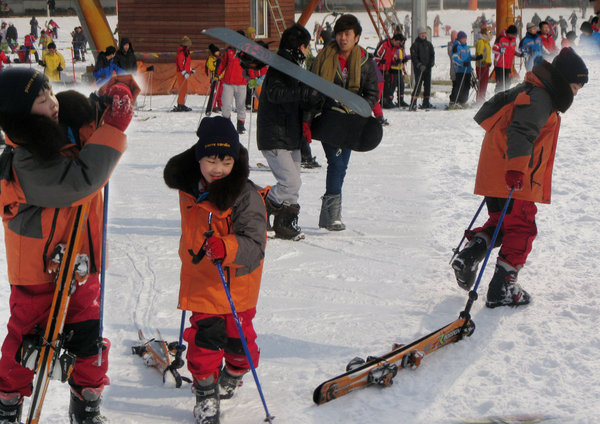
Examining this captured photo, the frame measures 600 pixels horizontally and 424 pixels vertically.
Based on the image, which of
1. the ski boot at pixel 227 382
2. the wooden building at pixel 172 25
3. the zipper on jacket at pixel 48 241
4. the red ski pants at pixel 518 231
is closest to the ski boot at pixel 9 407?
the zipper on jacket at pixel 48 241

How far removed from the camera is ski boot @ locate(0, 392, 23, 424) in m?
2.93

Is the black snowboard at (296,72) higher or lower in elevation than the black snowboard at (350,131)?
higher

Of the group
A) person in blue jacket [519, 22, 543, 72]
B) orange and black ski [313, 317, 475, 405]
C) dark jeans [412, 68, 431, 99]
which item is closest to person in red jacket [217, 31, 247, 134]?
dark jeans [412, 68, 431, 99]

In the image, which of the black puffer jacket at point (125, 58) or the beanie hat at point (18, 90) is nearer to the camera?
the beanie hat at point (18, 90)

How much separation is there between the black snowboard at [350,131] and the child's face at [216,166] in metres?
2.98

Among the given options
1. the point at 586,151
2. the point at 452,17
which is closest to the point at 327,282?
the point at 586,151

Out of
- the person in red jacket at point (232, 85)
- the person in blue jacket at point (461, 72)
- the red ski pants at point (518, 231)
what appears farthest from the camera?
the person in blue jacket at point (461, 72)

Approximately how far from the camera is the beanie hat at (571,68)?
4.36 meters

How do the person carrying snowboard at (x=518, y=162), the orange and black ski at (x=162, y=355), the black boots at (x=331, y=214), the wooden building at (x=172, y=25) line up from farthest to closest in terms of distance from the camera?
1. the wooden building at (x=172, y=25)
2. the black boots at (x=331, y=214)
3. the person carrying snowboard at (x=518, y=162)
4. the orange and black ski at (x=162, y=355)

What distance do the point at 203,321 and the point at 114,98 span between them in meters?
0.98

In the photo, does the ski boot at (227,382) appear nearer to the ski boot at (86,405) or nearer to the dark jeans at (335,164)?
the ski boot at (86,405)

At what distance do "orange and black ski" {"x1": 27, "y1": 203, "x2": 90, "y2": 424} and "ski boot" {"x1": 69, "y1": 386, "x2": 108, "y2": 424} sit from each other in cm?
19

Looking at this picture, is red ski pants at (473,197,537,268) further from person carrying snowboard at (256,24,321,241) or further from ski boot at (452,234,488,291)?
person carrying snowboard at (256,24,321,241)

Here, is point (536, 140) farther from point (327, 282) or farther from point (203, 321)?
point (203, 321)
